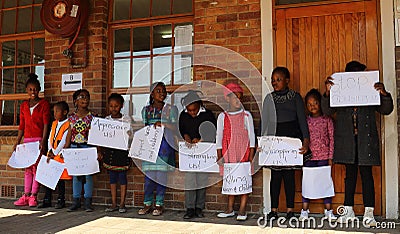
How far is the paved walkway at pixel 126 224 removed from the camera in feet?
13.5

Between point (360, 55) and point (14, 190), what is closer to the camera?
point (360, 55)

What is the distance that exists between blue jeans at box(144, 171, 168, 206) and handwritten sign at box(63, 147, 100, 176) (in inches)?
26.9

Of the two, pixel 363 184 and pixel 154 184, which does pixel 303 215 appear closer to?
pixel 363 184

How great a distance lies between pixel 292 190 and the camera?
4.61 meters

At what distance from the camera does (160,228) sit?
4.25m

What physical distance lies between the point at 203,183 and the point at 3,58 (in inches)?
145

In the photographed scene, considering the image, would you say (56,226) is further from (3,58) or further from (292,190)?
(3,58)

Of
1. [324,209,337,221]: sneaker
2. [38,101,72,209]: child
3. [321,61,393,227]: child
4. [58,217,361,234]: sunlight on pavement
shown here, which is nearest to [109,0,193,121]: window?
[38,101,72,209]: child

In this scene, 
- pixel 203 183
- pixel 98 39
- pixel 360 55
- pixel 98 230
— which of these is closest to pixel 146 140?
pixel 203 183

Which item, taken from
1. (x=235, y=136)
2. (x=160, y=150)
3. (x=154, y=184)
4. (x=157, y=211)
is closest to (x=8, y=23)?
(x=160, y=150)

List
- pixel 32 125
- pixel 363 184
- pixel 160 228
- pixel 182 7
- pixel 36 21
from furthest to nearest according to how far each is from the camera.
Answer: pixel 36 21
pixel 32 125
pixel 182 7
pixel 363 184
pixel 160 228

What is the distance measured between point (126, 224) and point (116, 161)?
938 mm

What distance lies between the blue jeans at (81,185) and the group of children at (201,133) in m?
0.01

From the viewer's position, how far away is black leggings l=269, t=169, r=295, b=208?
4.61 metres
